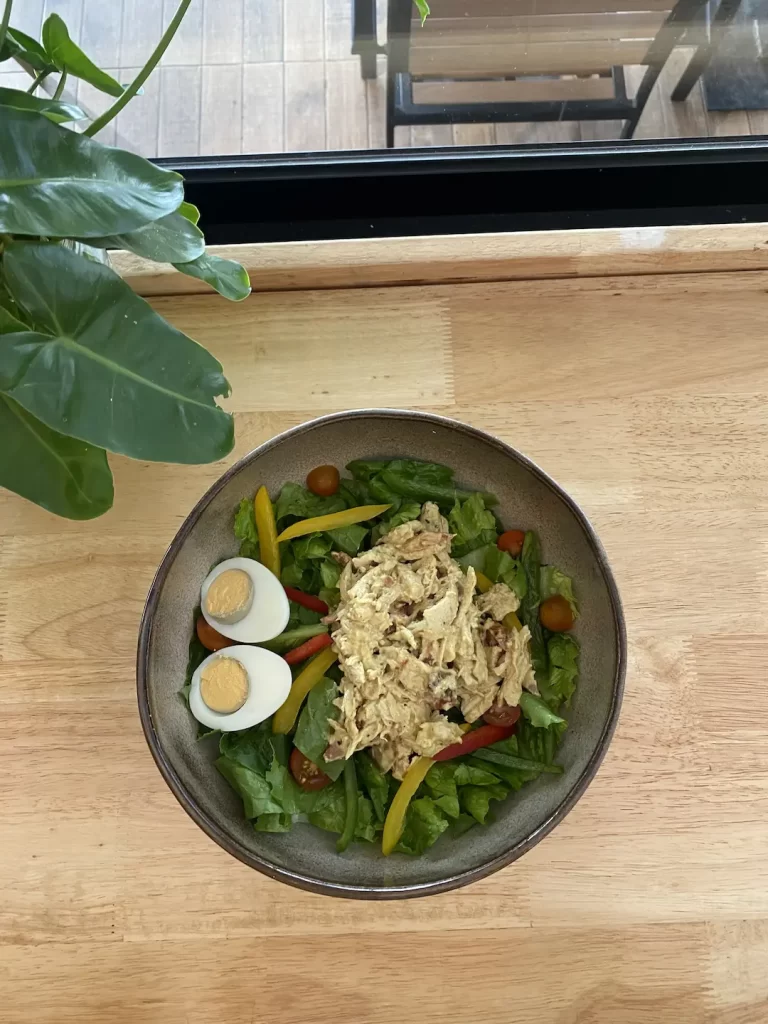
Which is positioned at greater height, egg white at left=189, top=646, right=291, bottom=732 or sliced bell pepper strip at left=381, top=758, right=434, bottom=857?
egg white at left=189, top=646, right=291, bottom=732

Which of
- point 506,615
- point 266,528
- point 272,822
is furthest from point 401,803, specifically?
point 266,528

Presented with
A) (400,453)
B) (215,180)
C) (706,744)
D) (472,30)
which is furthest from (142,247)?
(706,744)

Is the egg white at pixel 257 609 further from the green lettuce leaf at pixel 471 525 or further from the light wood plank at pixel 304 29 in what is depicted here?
the light wood plank at pixel 304 29

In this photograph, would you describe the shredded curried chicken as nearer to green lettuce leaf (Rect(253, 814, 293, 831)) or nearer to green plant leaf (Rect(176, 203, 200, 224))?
green lettuce leaf (Rect(253, 814, 293, 831))

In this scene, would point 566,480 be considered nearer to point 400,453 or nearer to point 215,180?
point 400,453

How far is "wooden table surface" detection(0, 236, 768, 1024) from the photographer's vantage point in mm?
1024

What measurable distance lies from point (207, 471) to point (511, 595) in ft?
1.53

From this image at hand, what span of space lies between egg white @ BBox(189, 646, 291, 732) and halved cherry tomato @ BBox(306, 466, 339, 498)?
0.72ft

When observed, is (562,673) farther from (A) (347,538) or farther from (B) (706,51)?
(B) (706,51)

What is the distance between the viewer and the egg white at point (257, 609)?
1.03m

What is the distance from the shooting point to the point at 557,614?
1.04m

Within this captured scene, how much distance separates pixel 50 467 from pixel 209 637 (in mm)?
320

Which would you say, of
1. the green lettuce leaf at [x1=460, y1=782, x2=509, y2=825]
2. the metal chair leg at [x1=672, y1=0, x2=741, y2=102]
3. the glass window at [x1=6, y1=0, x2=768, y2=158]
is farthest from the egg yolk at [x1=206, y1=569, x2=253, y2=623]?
the metal chair leg at [x1=672, y1=0, x2=741, y2=102]

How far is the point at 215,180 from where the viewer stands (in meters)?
1.30
